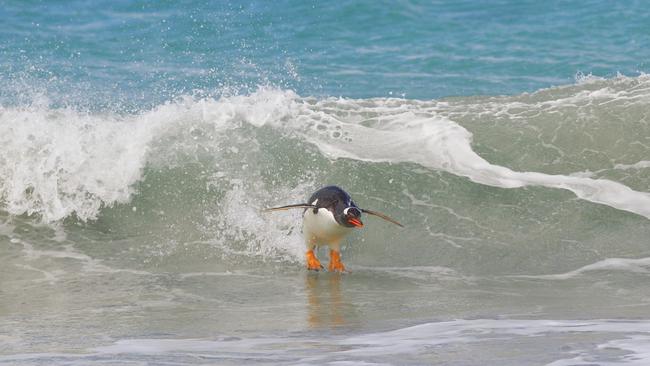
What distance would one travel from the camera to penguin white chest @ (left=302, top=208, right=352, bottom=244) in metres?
9.05

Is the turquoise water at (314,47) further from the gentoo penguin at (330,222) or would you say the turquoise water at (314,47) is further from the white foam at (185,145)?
the gentoo penguin at (330,222)

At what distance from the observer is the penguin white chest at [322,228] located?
9047 mm

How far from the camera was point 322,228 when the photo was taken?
9117 millimetres

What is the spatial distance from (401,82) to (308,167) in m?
5.74

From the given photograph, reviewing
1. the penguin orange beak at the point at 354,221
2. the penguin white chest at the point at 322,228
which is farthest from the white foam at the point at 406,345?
the penguin white chest at the point at 322,228

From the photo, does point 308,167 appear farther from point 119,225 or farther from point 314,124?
point 119,225

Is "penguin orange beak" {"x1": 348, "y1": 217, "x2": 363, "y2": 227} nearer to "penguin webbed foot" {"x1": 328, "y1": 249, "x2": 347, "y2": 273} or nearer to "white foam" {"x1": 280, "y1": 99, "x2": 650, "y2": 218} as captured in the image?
"penguin webbed foot" {"x1": 328, "y1": 249, "x2": 347, "y2": 273}

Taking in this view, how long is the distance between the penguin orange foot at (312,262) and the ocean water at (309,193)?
6.5 inches

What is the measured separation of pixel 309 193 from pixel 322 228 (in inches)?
84.5

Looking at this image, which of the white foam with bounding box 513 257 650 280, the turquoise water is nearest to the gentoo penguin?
the white foam with bounding box 513 257 650 280

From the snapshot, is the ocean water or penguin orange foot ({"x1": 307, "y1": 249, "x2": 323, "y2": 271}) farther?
penguin orange foot ({"x1": 307, "y1": 249, "x2": 323, "y2": 271})

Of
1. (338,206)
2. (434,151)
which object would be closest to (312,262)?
(338,206)

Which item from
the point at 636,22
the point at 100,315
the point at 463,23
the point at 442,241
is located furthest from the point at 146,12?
the point at 100,315

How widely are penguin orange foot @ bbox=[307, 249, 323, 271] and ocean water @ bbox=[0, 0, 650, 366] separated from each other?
0.17 m
